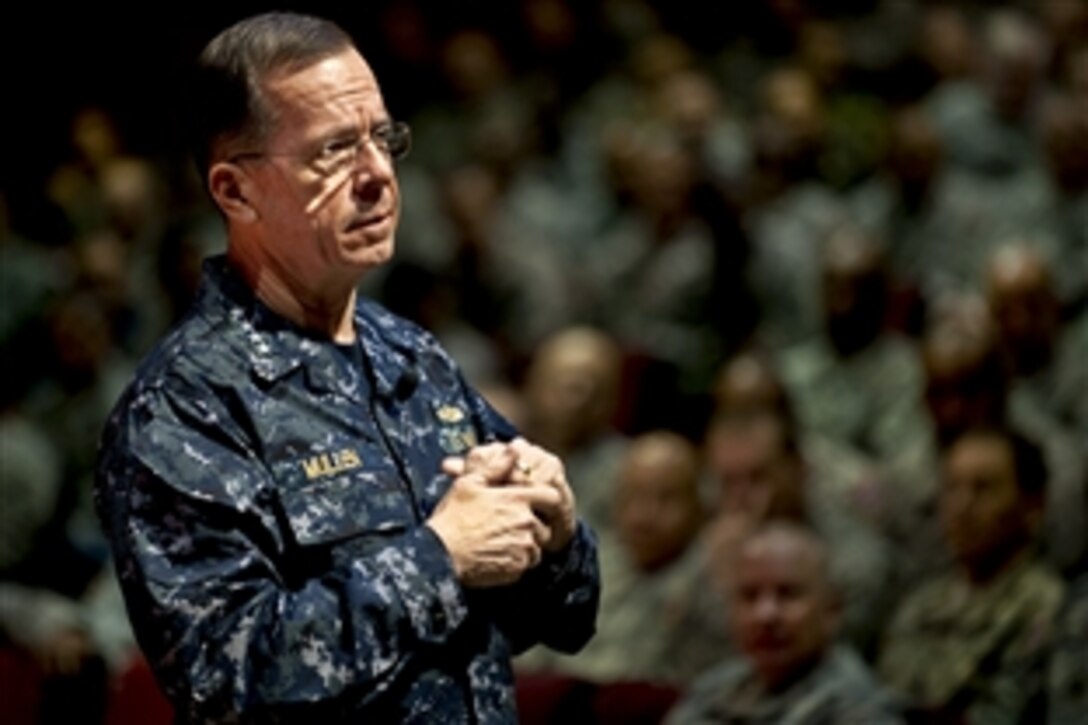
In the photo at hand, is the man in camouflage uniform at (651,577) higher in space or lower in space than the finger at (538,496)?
lower

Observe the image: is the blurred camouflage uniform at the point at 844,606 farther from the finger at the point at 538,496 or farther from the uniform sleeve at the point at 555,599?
the finger at the point at 538,496

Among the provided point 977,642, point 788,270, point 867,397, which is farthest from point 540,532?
point 788,270

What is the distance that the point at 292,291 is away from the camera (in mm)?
2043

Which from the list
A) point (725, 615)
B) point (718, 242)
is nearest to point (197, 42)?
point (718, 242)

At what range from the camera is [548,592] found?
209cm

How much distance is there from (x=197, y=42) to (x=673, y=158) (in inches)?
87.6

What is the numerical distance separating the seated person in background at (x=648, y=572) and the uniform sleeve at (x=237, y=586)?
2361 millimetres

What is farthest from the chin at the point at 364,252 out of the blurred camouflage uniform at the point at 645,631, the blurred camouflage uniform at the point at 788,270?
the blurred camouflage uniform at the point at 788,270

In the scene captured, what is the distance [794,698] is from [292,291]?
1646 millimetres

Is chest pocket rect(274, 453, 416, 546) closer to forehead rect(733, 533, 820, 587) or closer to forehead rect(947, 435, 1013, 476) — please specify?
forehead rect(733, 533, 820, 587)

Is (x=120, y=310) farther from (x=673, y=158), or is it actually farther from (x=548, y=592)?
(x=548, y=592)

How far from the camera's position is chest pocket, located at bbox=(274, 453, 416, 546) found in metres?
1.93

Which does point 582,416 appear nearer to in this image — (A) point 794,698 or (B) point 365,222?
(A) point 794,698

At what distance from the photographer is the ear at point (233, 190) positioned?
1.99 meters
